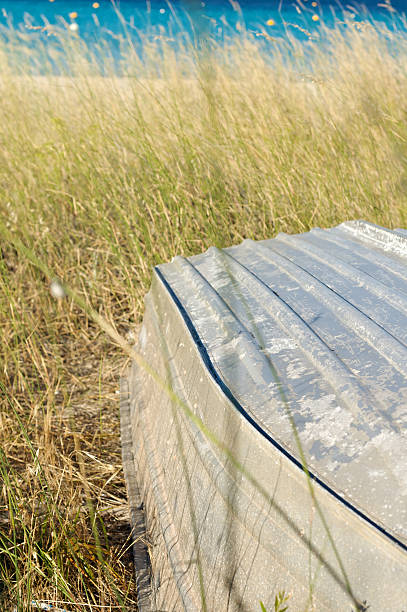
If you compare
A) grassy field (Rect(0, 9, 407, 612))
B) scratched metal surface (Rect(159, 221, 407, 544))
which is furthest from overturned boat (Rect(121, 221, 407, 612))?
grassy field (Rect(0, 9, 407, 612))

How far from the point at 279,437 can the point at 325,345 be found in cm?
24

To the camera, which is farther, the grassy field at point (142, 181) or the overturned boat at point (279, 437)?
the grassy field at point (142, 181)

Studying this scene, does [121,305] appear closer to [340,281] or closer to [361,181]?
[361,181]

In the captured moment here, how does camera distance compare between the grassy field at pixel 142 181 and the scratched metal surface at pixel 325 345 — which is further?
the grassy field at pixel 142 181

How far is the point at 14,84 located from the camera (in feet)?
10.8

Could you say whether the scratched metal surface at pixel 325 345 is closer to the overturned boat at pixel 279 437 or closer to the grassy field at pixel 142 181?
the overturned boat at pixel 279 437

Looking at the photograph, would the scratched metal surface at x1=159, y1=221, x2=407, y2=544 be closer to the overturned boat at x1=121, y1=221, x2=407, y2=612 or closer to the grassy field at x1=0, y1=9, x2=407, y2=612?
the overturned boat at x1=121, y1=221, x2=407, y2=612

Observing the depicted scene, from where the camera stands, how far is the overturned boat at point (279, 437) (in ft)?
2.32

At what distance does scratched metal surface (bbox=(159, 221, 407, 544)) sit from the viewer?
29.4 inches

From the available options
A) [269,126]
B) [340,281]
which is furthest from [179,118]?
[340,281]

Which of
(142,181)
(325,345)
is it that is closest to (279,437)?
(325,345)

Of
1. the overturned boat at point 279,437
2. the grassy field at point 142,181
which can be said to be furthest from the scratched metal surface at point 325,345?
the grassy field at point 142,181

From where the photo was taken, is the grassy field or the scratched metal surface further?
the grassy field

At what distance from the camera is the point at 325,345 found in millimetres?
998
